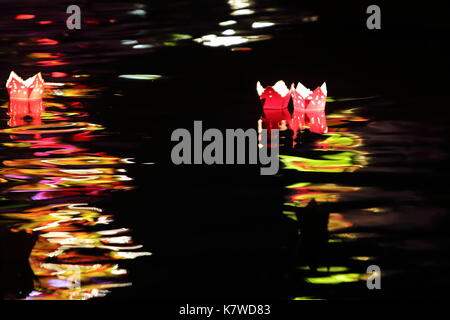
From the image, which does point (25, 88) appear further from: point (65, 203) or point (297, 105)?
point (65, 203)

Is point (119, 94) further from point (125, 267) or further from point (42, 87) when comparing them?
point (125, 267)

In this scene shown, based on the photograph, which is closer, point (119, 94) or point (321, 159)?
point (321, 159)

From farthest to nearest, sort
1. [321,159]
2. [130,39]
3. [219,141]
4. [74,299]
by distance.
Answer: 1. [130,39]
2. [219,141]
3. [321,159]
4. [74,299]

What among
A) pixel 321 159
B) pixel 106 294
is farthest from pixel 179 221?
pixel 321 159

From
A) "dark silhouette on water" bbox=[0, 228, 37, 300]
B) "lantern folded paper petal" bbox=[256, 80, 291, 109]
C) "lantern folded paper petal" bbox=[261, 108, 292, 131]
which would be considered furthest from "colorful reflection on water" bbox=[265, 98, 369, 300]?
"dark silhouette on water" bbox=[0, 228, 37, 300]

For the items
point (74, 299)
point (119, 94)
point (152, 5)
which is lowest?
point (74, 299)

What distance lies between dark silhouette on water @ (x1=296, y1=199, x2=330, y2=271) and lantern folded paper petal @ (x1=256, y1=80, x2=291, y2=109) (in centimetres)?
347

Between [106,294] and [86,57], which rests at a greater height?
[86,57]

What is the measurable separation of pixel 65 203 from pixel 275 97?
3104mm

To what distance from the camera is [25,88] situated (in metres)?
9.27

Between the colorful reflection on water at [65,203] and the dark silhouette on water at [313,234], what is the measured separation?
773mm

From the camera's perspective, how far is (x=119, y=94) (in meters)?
9.57

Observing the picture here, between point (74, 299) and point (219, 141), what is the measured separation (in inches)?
122

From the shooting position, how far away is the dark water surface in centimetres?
478
